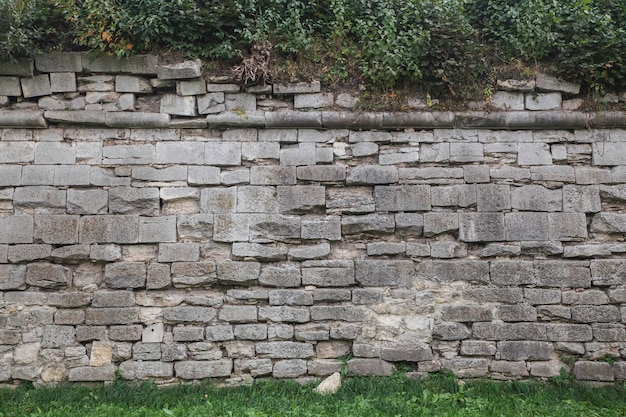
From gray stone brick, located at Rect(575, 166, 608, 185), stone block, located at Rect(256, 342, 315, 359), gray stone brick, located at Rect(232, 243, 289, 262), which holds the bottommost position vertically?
stone block, located at Rect(256, 342, 315, 359)

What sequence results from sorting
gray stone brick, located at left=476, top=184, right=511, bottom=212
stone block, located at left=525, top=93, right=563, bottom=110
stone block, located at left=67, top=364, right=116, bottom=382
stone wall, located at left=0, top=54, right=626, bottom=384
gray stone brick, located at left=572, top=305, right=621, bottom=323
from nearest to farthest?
stone block, located at left=67, top=364, right=116, bottom=382
stone wall, located at left=0, top=54, right=626, bottom=384
gray stone brick, located at left=572, top=305, right=621, bottom=323
gray stone brick, located at left=476, top=184, right=511, bottom=212
stone block, located at left=525, top=93, right=563, bottom=110

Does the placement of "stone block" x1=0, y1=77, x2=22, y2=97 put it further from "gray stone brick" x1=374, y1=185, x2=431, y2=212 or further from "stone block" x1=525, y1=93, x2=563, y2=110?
"stone block" x1=525, y1=93, x2=563, y2=110

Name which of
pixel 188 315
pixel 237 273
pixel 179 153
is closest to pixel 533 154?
pixel 237 273

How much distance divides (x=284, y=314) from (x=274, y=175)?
1428 mm

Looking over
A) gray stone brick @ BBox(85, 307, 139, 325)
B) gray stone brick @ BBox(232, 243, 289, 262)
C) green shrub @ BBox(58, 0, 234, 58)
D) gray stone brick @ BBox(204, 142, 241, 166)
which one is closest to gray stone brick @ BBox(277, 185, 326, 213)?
gray stone brick @ BBox(232, 243, 289, 262)

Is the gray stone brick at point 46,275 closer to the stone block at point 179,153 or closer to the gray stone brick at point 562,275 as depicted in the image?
the stone block at point 179,153

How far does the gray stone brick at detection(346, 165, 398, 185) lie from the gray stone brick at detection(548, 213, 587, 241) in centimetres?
170

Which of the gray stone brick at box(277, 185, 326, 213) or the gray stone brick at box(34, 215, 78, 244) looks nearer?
the gray stone brick at box(34, 215, 78, 244)

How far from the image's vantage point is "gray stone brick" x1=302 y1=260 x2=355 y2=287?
525cm

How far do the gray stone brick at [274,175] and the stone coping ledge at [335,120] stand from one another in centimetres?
46

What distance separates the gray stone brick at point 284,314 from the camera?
5199 millimetres

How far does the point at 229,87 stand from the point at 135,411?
129 inches

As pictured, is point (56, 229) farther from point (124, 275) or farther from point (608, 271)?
point (608, 271)

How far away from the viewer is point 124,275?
519cm
